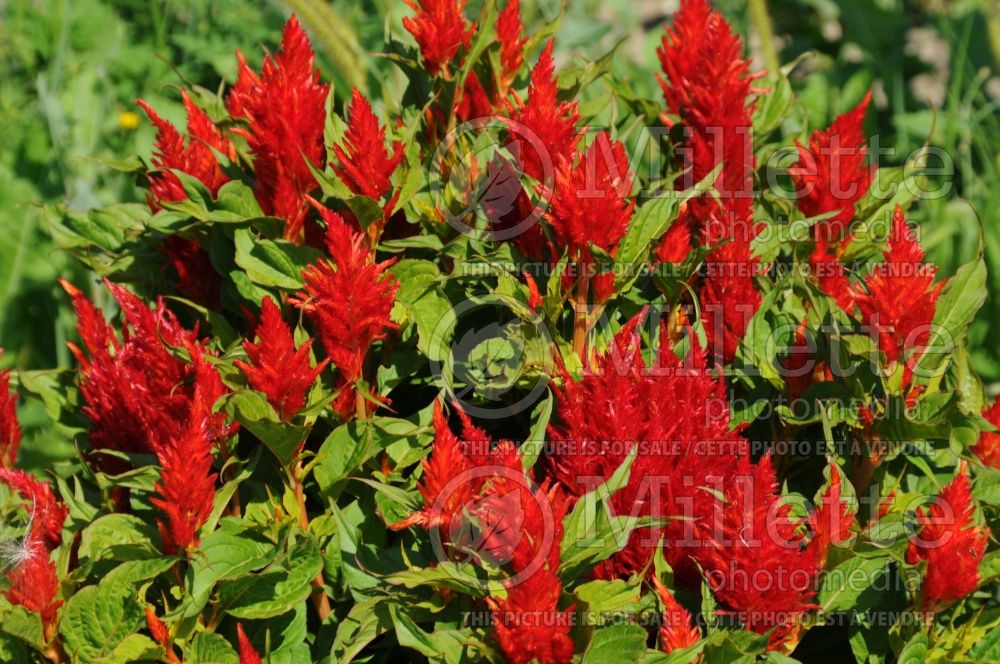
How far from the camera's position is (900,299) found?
5.42ft

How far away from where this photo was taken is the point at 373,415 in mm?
1801

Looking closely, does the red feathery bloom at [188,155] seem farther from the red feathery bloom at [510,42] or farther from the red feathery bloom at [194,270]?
the red feathery bloom at [510,42]

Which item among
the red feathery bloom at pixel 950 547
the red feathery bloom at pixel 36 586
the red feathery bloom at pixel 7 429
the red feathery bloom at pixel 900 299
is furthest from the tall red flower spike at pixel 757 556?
the red feathery bloom at pixel 7 429

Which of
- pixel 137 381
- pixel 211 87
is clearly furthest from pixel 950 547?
pixel 211 87

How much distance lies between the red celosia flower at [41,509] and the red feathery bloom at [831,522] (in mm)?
1179

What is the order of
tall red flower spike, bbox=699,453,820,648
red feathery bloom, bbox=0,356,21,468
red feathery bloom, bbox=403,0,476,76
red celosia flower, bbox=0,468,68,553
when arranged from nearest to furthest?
tall red flower spike, bbox=699,453,820,648, red celosia flower, bbox=0,468,68,553, red feathery bloom, bbox=403,0,476,76, red feathery bloom, bbox=0,356,21,468

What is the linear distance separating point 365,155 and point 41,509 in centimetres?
79

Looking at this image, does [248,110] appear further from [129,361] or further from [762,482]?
[762,482]

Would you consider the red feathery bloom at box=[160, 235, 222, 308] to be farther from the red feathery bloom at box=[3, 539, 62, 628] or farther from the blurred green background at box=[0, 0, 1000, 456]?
the blurred green background at box=[0, 0, 1000, 456]

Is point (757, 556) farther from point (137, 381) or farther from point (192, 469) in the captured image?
point (137, 381)

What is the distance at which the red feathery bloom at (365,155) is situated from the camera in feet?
5.52

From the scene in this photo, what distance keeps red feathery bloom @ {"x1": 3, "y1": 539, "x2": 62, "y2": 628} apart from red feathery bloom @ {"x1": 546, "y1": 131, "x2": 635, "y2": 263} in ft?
2.92

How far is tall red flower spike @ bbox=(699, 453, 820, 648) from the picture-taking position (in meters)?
1.46

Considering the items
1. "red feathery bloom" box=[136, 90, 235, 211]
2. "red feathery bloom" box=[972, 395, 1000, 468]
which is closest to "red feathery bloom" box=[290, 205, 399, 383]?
"red feathery bloom" box=[136, 90, 235, 211]
